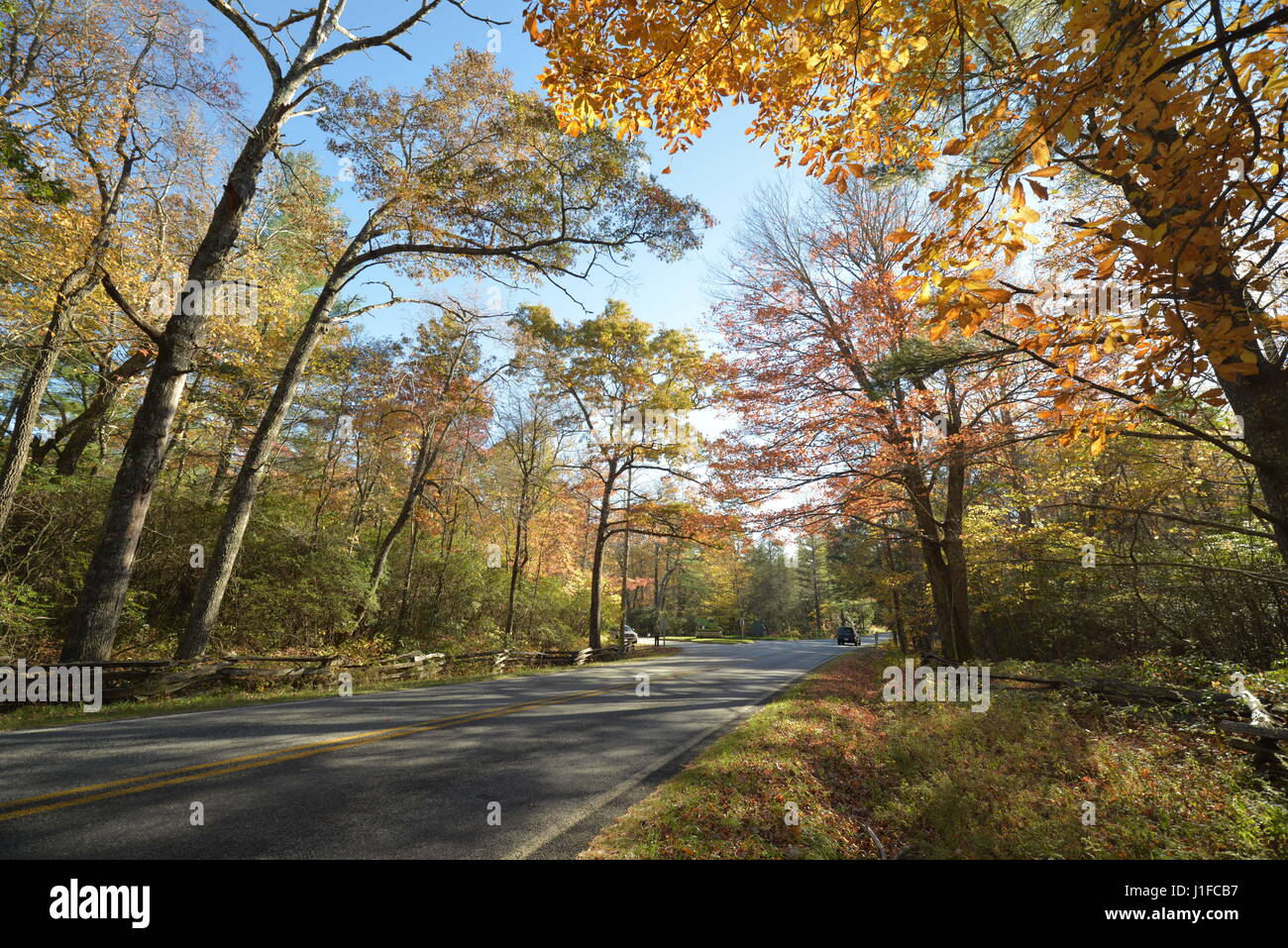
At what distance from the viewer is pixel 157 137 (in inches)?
429

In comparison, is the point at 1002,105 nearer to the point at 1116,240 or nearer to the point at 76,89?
the point at 1116,240

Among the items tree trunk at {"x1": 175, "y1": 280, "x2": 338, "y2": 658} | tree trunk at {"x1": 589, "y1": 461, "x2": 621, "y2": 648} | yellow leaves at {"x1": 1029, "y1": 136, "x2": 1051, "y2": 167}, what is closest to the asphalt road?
tree trunk at {"x1": 175, "y1": 280, "x2": 338, "y2": 658}

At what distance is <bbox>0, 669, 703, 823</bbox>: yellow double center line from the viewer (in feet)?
10.8

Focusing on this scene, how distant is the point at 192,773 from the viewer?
13.4ft

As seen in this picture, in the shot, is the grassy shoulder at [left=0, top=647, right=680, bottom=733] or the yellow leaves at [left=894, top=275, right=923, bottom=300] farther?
the grassy shoulder at [left=0, top=647, right=680, bottom=733]

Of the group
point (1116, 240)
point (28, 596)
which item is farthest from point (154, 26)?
point (1116, 240)

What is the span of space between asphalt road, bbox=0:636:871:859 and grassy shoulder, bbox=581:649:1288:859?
2.28 ft

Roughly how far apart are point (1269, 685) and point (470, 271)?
613 inches

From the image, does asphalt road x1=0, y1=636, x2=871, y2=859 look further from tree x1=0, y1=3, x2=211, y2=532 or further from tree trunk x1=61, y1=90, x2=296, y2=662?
tree x1=0, y1=3, x2=211, y2=532

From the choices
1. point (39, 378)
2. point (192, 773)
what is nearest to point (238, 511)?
point (39, 378)

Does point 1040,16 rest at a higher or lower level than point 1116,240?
higher

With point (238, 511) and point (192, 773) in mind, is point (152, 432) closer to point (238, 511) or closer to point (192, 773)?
point (238, 511)

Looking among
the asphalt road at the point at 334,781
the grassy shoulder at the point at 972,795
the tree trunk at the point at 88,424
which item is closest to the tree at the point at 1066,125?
the grassy shoulder at the point at 972,795

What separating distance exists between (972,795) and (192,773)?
698 centimetres
